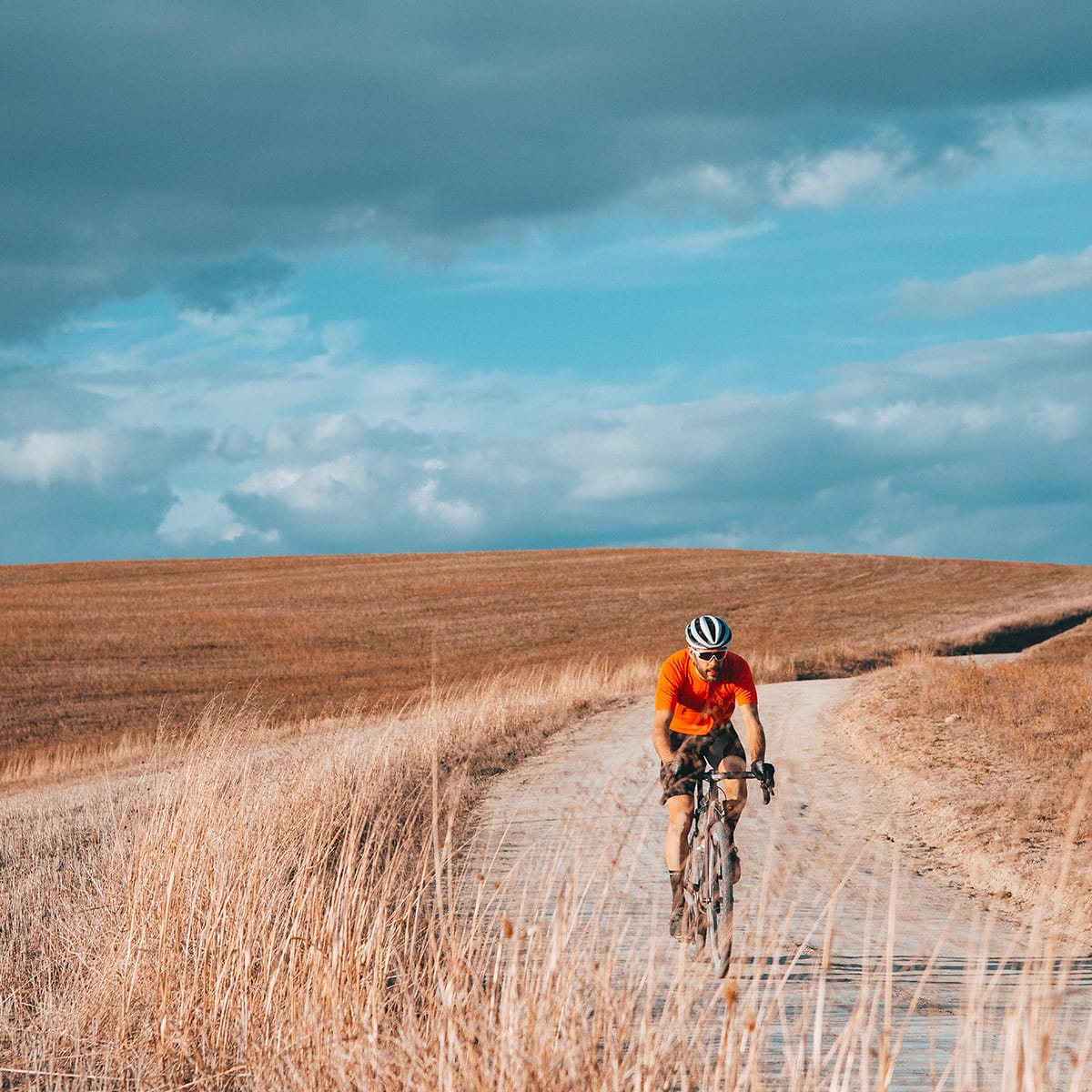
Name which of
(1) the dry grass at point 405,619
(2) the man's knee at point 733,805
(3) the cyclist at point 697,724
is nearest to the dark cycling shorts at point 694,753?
(3) the cyclist at point 697,724

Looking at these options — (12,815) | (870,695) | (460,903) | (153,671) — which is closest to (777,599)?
(153,671)

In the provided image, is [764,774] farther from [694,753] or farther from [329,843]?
[329,843]

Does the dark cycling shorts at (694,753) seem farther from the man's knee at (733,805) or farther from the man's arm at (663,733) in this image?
the man's knee at (733,805)

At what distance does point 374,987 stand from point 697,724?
3438 mm

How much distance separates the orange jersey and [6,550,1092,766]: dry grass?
13.4m

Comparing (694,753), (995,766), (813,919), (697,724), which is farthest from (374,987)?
(995,766)

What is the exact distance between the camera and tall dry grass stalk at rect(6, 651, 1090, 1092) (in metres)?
3.86

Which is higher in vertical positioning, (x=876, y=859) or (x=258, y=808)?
(x=258, y=808)

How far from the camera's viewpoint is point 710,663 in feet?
24.5

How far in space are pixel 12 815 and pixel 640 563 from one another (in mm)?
55161

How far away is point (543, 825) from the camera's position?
1201 cm

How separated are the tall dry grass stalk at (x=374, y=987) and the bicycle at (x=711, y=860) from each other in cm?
29

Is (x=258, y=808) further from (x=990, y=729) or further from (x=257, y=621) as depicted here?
(x=257, y=621)

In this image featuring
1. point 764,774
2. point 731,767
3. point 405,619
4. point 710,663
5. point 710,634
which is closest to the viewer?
point 764,774
